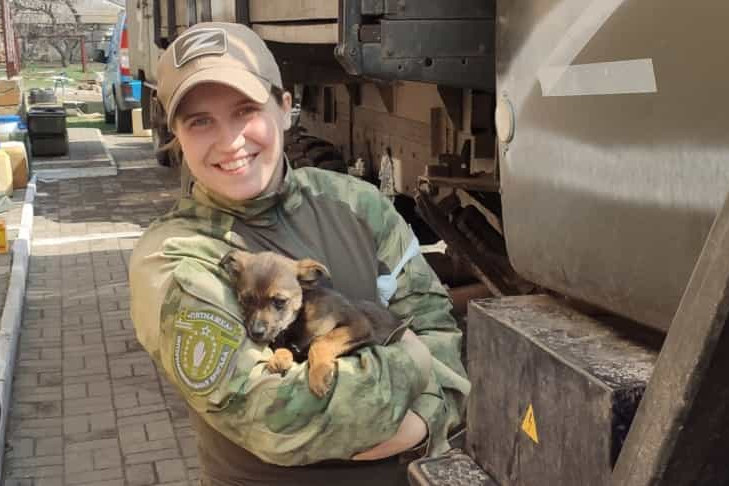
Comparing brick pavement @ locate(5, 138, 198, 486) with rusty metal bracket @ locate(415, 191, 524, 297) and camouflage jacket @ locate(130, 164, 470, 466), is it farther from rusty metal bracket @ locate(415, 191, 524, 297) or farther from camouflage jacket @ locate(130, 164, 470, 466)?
camouflage jacket @ locate(130, 164, 470, 466)

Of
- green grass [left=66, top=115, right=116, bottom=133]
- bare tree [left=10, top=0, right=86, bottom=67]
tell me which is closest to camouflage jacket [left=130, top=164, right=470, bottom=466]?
green grass [left=66, top=115, right=116, bottom=133]

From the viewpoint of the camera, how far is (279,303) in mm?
2139

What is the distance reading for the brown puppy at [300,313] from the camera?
207 cm

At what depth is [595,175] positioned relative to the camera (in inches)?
74.1

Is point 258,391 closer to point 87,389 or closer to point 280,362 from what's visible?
point 280,362

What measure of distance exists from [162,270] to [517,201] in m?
0.77

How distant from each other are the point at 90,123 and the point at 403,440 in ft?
71.0

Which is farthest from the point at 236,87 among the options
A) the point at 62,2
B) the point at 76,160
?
the point at 62,2

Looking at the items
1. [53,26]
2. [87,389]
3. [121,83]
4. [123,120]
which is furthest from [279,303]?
[53,26]

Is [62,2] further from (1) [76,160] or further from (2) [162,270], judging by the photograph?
(2) [162,270]

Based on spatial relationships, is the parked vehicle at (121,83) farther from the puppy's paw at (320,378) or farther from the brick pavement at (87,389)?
the puppy's paw at (320,378)

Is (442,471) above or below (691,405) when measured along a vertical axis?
below

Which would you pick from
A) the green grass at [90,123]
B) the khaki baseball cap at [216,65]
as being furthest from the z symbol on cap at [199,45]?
the green grass at [90,123]

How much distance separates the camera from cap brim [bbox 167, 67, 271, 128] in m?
2.10
